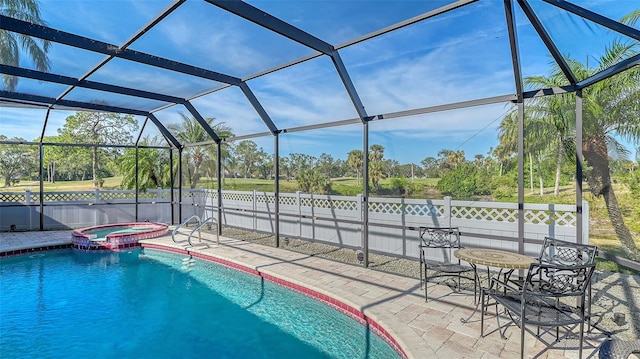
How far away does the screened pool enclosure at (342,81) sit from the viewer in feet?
12.5

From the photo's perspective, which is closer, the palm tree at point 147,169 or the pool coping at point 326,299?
the pool coping at point 326,299

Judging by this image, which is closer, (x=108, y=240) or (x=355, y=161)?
(x=108, y=240)

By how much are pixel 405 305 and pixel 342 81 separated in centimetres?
356

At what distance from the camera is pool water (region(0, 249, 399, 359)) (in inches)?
147

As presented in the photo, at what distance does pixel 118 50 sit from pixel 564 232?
24.7ft

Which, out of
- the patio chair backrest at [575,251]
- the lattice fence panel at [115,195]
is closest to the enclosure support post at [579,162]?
the patio chair backrest at [575,251]

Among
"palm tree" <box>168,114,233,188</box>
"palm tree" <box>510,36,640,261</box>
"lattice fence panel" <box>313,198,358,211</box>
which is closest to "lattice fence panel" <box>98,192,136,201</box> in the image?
"palm tree" <box>168,114,233,188</box>

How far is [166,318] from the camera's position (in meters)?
4.62

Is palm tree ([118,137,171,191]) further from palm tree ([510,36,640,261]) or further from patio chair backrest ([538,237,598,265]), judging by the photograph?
palm tree ([510,36,640,261])

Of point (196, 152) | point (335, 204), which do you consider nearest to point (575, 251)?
point (335, 204)

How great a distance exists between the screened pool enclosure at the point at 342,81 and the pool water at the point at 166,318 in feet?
6.16

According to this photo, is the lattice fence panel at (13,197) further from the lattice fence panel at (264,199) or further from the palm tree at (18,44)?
the lattice fence panel at (264,199)

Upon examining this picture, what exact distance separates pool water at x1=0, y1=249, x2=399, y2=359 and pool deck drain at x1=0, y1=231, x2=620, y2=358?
0.26 meters

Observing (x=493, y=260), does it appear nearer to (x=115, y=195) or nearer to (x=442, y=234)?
(x=442, y=234)
